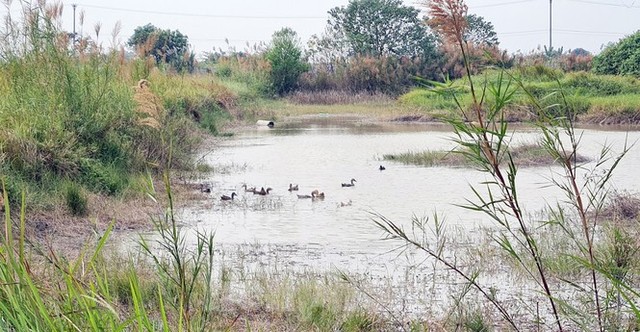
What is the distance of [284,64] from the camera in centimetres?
4181

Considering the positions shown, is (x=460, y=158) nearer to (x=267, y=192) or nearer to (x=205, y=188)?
(x=267, y=192)

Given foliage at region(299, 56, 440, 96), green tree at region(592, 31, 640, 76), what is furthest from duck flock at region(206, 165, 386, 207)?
foliage at region(299, 56, 440, 96)

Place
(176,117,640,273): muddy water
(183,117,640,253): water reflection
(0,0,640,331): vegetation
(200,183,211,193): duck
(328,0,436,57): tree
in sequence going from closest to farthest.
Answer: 1. (0,0,640,331): vegetation
2. (176,117,640,273): muddy water
3. (183,117,640,253): water reflection
4. (200,183,211,193): duck
5. (328,0,436,57): tree

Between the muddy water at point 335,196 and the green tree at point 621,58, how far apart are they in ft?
50.8

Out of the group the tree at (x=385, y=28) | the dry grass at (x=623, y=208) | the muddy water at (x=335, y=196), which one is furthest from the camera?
the tree at (x=385, y=28)

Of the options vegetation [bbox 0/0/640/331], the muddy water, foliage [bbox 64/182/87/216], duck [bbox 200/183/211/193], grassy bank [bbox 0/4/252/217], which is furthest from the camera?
duck [bbox 200/183/211/193]

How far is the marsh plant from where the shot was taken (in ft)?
8.83

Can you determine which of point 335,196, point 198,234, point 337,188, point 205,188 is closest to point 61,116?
point 205,188

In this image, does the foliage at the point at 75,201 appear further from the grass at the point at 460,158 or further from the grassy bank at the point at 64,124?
the grass at the point at 460,158

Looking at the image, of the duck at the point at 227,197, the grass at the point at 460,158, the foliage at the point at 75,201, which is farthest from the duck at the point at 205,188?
the grass at the point at 460,158

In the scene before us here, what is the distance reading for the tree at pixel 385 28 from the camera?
58.6 m

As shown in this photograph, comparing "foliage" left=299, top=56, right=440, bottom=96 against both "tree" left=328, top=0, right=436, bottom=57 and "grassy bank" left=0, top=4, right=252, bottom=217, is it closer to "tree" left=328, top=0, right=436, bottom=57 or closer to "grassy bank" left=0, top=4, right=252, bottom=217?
"tree" left=328, top=0, right=436, bottom=57

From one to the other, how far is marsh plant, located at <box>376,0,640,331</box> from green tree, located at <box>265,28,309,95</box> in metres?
Answer: 30.6

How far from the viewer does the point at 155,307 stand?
5.36 meters
